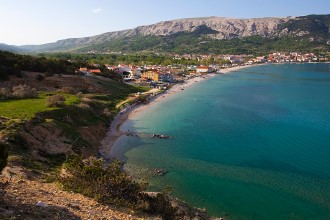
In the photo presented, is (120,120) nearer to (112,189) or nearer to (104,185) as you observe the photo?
(112,189)

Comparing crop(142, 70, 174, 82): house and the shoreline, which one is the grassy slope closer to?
the shoreline

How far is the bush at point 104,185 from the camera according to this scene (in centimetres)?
1781

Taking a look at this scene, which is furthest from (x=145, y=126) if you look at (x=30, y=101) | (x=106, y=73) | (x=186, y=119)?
(x=106, y=73)

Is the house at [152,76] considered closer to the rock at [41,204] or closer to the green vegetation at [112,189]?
the green vegetation at [112,189]

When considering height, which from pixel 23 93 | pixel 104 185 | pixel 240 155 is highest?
pixel 23 93

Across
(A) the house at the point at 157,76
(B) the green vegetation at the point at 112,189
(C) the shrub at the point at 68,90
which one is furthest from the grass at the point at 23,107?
(A) the house at the point at 157,76

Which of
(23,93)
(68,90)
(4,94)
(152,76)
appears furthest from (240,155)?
(152,76)

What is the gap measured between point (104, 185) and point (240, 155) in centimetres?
2302

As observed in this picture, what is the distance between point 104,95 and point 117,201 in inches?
1978

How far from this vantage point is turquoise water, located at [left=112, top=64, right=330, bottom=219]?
2608 cm

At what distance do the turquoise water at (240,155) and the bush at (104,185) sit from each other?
8081 millimetres

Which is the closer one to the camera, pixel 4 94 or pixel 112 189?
pixel 112 189

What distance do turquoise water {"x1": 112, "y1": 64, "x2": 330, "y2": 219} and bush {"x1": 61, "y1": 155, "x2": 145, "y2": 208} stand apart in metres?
8.08

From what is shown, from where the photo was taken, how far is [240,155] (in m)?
37.7
